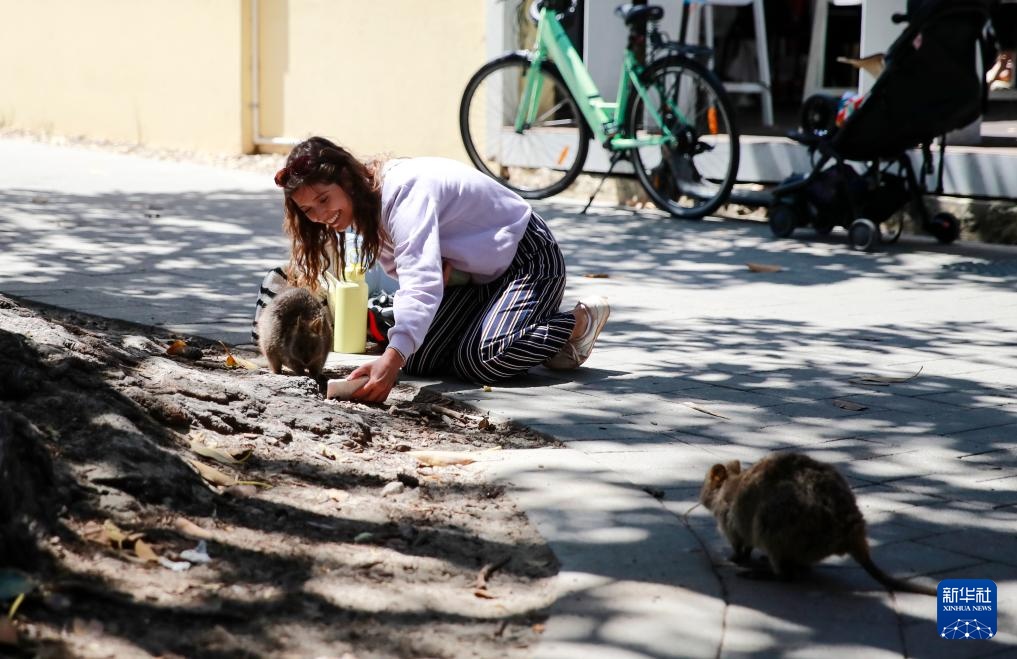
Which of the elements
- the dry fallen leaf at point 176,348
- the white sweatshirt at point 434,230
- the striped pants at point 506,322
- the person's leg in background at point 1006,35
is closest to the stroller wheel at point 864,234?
the striped pants at point 506,322

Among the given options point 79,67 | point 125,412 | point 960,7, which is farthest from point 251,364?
point 79,67

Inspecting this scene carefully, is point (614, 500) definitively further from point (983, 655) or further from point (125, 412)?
point (125, 412)

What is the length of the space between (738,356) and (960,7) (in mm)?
3654

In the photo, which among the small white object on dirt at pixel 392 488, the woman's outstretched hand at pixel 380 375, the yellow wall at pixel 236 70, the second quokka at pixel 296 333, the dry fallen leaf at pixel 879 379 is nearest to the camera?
the small white object on dirt at pixel 392 488

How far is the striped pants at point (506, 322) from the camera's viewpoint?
5461mm

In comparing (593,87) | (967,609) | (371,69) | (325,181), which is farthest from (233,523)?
(371,69)

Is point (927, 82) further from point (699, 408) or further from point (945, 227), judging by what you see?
point (699, 408)

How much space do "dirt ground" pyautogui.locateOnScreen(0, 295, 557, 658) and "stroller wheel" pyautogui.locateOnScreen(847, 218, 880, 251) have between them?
513cm

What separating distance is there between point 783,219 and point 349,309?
4.78 m

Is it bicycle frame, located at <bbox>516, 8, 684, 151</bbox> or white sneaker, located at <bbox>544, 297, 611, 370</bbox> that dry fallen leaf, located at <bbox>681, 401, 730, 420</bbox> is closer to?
white sneaker, located at <bbox>544, 297, 611, 370</bbox>

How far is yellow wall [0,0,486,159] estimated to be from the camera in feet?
43.1

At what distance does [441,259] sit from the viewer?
205 inches

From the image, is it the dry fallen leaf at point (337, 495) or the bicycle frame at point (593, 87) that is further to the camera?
the bicycle frame at point (593, 87)

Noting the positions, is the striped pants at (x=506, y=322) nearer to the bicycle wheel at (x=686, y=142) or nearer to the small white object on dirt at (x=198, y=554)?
the small white object on dirt at (x=198, y=554)
